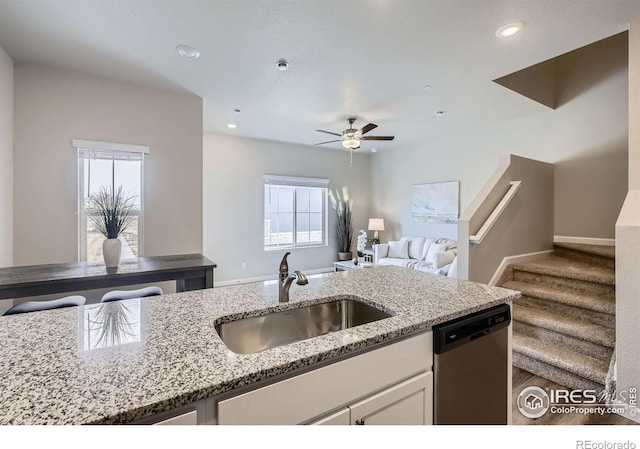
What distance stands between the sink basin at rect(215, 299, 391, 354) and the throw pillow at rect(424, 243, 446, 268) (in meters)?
3.57

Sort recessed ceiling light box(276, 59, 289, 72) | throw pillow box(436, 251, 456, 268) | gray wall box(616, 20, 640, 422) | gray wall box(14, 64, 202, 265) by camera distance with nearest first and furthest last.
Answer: gray wall box(616, 20, 640, 422) < recessed ceiling light box(276, 59, 289, 72) < gray wall box(14, 64, 202, 265) < throw pillow box(436, 251, 456, 268)

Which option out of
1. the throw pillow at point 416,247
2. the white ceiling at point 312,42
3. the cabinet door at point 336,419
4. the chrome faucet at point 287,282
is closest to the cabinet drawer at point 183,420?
the cabinet door at point 336,419

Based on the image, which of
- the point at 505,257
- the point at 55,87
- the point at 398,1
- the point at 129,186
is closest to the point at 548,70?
the point at 505,257

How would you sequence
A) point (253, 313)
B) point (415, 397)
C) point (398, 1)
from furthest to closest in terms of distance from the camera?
point (398, 1)
point (253, 313)
point (415, 397)

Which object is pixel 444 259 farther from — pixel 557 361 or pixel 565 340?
pixel 557 361

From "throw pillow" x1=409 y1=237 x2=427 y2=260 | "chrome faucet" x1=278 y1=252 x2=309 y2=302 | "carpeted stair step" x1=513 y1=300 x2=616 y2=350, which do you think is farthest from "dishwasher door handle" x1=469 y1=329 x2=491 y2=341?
"throw pillow" x1=409 y1=237 x2=427 y2=260

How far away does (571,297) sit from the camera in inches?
107

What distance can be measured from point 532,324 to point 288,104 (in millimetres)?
3626

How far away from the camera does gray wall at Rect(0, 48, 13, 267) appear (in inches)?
102

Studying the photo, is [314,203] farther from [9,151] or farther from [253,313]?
[253,313]

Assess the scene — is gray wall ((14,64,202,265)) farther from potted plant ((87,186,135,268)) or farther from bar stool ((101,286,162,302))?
bar stool ((101,286,162,302))

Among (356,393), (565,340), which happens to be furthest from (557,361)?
(356,393)

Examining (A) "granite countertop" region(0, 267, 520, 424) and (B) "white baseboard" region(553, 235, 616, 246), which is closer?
(A) "granite countertop" region(0, 267, 520, 424)

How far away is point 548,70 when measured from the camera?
4.08 m
